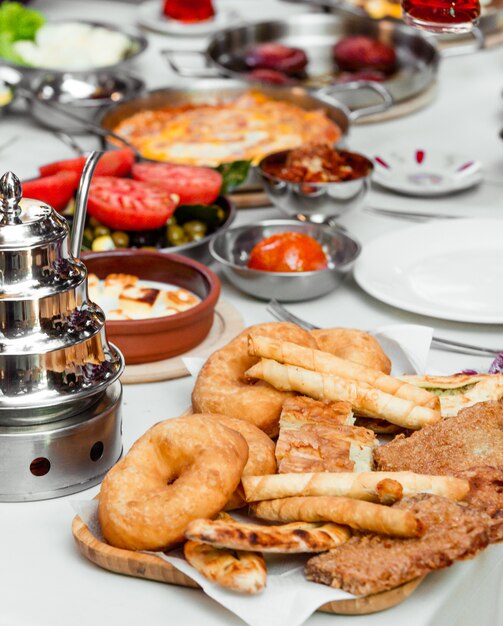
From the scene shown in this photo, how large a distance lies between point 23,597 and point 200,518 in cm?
20

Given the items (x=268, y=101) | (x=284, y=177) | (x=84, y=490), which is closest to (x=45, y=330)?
(x=84, y=490)

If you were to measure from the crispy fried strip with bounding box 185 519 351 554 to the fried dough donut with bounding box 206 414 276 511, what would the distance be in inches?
2.9

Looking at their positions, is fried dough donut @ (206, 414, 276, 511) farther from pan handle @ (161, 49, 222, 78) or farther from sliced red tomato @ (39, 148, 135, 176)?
pan handle @ (161, 49, 222, 78)

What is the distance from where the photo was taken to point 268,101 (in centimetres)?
271

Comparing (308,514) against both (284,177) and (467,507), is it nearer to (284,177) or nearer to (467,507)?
(467,507)

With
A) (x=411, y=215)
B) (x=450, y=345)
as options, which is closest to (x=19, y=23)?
(x=411, y=215)

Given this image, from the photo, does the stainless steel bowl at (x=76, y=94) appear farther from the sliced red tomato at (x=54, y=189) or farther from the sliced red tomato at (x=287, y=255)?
the sliced red tomato at (x=287, y=255)

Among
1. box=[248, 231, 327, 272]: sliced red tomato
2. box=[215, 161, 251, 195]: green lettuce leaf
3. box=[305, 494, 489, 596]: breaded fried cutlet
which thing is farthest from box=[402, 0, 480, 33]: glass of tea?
box=[305, 494, 489, 596]: breaded fried cutlet

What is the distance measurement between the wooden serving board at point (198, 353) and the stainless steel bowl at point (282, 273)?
0.06 meters

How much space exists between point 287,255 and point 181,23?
1.96 meters

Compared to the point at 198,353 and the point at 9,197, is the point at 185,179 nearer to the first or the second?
the point at 198,353

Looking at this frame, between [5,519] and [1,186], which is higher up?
[1,186]

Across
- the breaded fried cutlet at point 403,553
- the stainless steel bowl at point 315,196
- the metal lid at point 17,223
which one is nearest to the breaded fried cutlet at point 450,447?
the breaded fried cutlet at point 403,553

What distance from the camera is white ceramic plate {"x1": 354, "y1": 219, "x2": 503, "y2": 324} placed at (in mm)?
1811
